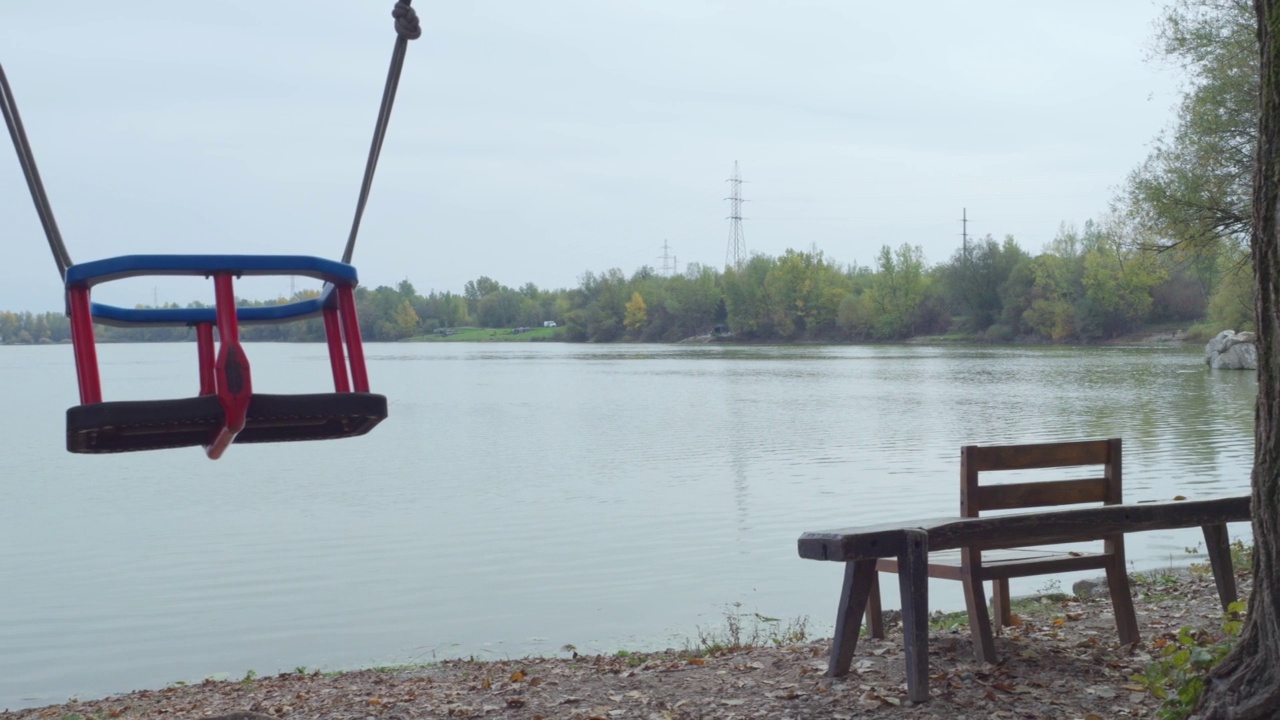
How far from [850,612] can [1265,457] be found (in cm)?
186

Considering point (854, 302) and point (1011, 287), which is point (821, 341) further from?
point (1011, 287)

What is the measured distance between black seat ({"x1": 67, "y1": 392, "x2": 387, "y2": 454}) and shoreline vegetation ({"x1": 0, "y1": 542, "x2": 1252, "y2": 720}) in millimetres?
1292

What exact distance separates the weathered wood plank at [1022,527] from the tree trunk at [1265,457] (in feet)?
4.22

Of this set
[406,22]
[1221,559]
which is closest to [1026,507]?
[1221,559]

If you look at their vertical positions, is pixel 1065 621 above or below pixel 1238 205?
below

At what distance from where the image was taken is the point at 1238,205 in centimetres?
2330

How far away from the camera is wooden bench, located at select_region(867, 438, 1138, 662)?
555 cm

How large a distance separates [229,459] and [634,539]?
42.1 feet

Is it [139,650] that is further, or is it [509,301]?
[509,301]

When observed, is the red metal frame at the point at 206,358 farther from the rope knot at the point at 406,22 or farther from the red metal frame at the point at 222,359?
the rope knot at the point at 406,22

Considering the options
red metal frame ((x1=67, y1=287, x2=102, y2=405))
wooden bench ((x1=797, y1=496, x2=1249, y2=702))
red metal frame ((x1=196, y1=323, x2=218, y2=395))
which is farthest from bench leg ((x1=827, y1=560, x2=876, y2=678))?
red metal frame ((x1=67, y1=287, x2=102, y2=405))

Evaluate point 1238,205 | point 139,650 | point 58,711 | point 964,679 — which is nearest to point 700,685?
point 964,679

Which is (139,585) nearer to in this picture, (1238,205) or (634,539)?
(634,539)

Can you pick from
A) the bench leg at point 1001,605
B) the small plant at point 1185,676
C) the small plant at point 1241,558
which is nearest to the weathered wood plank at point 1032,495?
the bench leg at point 1001,605
